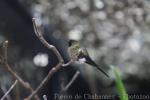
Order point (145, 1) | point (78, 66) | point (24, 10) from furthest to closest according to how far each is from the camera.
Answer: point (145, 1) < point (24, 10) < point (78, 66)

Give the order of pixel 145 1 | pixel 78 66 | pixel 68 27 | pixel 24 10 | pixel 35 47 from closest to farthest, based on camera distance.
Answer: pixel 35 47 < pixel 78 66 < pixel 24 10 < pixel 68 27 < pixel 145 1

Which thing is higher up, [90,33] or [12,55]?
[90,33]

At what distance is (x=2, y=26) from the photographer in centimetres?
174

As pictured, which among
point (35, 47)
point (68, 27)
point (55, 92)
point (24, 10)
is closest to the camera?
point (55, 92)

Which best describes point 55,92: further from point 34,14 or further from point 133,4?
point 133,4

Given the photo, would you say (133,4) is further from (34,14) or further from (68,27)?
(34,14)

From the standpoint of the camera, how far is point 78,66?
1637mm

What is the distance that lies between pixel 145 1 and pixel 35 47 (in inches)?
41.7

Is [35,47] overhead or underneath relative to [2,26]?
underneath

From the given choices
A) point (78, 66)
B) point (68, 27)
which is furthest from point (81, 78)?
point (68, 27)

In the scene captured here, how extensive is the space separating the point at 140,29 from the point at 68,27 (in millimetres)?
519

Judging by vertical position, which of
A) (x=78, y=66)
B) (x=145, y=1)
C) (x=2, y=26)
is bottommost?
(x=78, y=66)

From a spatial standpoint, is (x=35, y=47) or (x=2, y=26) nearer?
(x=35, y=47)

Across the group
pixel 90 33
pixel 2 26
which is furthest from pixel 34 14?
pixel 90 33
